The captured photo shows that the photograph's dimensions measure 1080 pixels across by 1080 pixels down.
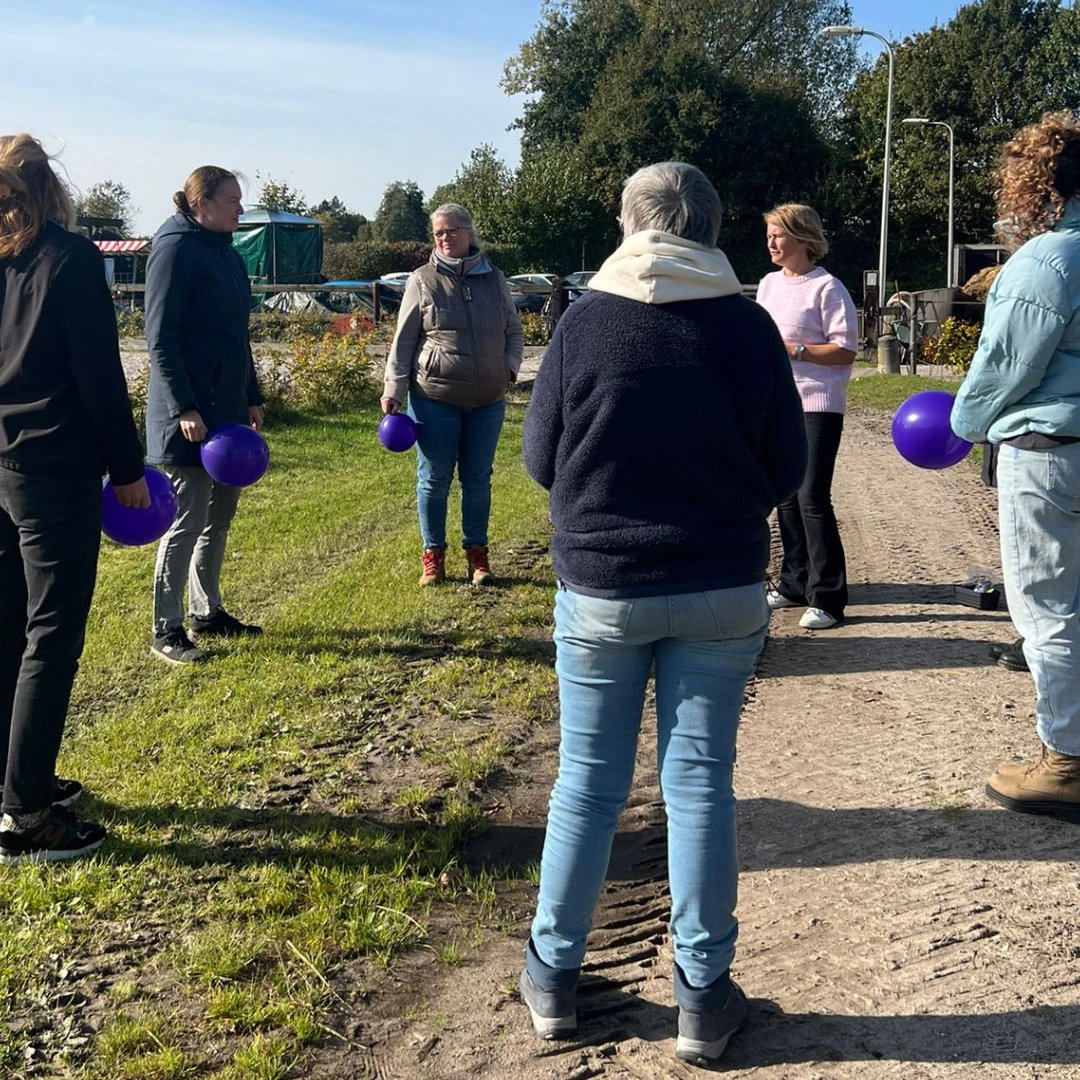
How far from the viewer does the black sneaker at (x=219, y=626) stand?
241 inches

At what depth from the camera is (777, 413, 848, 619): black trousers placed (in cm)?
597

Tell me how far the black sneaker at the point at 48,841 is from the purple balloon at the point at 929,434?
3796 mm

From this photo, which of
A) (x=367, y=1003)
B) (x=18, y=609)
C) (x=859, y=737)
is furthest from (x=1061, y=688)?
(x=18, y=609)

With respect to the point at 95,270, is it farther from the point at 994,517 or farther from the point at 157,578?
the point at 994,517

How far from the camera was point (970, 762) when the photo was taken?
14.7 feet

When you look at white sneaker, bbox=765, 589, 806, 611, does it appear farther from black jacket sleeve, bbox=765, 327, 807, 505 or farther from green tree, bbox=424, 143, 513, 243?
green tree, bbox=424, 143, 513, 243

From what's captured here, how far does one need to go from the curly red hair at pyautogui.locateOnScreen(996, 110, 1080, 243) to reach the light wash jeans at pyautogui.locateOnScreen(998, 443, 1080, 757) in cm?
74

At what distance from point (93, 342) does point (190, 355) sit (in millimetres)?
2031

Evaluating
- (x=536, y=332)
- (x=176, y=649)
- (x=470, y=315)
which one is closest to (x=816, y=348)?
(x=470, y=315)

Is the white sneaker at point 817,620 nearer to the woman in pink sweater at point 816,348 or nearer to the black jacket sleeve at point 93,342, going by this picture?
the woman in pink sweater at point 816,348

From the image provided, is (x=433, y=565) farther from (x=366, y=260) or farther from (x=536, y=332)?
(x=366, y=260)

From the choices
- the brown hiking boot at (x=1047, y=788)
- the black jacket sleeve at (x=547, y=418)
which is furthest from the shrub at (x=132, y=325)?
the black jacket sleeve at (x=547, y=418)

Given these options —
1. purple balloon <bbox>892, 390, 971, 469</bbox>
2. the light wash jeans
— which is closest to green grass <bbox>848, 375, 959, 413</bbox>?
purple balloon <bbox>892, 390, 971, 469</bbox>

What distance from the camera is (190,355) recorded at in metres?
5.55
